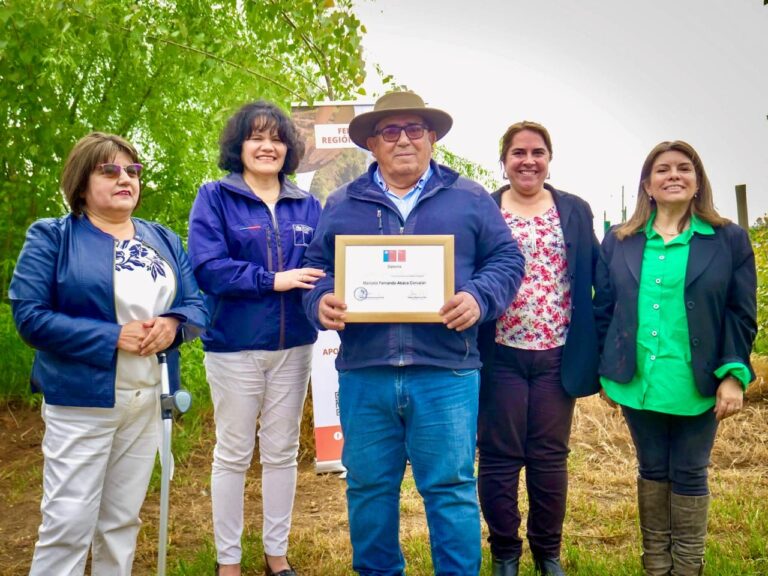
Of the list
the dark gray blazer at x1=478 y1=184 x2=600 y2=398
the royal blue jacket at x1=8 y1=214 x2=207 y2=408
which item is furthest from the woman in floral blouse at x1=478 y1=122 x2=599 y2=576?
the royal blue jacket at x1=8 y1=214 x2=207 y2=408

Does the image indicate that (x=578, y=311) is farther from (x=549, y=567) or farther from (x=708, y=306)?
(x=549, y=567)

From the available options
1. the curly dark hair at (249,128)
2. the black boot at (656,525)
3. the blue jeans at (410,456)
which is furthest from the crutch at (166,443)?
the black boot at (656,525)

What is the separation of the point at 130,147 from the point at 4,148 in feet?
12.2

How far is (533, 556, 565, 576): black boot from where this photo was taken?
376 centimetres

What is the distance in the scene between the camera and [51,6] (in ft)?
16.8

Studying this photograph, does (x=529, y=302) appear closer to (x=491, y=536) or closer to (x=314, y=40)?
(x=491, y=536)

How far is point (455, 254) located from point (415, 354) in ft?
1.52

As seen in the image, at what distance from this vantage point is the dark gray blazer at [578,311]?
11.8ft

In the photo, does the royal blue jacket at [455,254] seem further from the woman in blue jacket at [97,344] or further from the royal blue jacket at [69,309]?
the royal blue jacket at [69,309]

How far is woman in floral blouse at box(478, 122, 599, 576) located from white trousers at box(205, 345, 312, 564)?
3.12 feet

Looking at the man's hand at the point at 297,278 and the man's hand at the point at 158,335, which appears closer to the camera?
the man's hand at the point at 158,335

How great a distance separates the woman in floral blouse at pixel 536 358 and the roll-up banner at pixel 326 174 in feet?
7.25

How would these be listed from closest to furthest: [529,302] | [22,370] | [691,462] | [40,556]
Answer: [40,556] < [691,462] < [529,302] < [22,370]

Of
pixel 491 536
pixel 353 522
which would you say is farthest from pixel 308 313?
pixel 491 536
